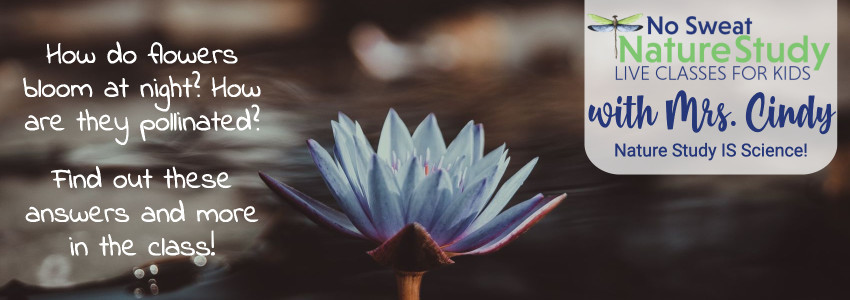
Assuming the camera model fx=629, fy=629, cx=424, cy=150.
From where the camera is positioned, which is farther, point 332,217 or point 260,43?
point 260,43

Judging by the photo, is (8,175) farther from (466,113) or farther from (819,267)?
(819,267)

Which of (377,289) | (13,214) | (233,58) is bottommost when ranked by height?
(377,289)

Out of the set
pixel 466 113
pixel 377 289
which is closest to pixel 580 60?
pixel 466 113

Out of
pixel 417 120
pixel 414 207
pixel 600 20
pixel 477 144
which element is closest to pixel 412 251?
pixel 414 207

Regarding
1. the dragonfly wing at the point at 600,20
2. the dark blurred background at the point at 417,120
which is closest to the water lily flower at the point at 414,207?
the dark blurred background at the point at 417,120

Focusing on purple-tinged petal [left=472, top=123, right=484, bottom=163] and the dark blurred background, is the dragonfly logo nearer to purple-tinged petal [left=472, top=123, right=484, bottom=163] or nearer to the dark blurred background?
the dark blurred background
